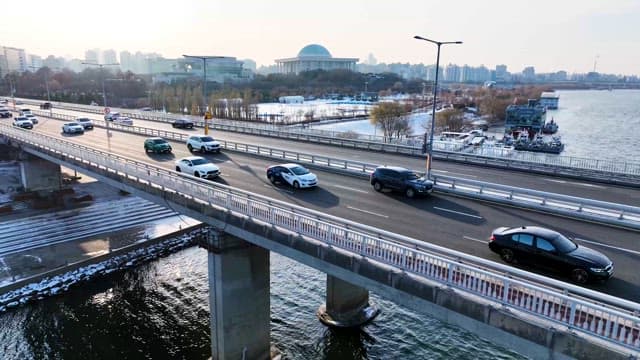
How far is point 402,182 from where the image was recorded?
24.9 m

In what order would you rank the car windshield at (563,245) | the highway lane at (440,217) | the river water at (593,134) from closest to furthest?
the car windshield at (563,245)
the highway lane at (440,217)
the river water at (593,134)

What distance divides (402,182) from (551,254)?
1114 centimetres

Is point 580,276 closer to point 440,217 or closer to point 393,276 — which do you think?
point 393,276

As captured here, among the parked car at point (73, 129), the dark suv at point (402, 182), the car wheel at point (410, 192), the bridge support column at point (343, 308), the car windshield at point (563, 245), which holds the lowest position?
the bridge support column at point (343, 308)

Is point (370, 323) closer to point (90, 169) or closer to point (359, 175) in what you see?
point (359, 175)

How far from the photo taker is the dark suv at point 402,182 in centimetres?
2462

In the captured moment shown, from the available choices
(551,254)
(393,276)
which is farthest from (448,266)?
(551,254)

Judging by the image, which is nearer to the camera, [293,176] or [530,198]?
[530,198]

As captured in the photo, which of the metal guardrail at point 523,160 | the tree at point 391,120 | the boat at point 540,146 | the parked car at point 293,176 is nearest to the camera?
the parked car at point 293,176

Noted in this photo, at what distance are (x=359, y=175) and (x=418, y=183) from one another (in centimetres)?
627

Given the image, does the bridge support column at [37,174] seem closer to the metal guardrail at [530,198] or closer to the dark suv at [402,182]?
the metal guardrail at [530,198]

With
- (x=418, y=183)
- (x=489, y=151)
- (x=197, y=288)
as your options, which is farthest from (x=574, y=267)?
(x=489, y=151)

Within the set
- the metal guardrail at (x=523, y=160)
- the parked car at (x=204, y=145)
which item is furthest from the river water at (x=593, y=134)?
the parked car at (x=204, y=145)

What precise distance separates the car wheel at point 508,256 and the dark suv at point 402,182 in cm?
912
